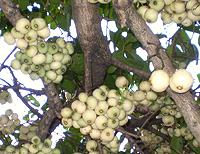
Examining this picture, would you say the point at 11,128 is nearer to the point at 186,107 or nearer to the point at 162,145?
the point at 162,145

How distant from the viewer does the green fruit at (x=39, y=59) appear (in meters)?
2.66

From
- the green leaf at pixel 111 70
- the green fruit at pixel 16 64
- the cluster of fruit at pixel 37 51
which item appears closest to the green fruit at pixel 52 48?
the cluster of fruit at pixel 37 51

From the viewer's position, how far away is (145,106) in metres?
3.21

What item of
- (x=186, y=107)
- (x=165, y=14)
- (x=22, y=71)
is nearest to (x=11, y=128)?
(x=22, y=71)

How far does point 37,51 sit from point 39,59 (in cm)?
5

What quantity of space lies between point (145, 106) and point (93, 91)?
61cm

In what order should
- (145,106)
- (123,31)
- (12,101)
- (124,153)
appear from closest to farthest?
(145,106), (123,31), (12,101), (124,153)

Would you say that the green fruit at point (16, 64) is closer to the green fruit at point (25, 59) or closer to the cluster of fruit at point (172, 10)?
the green fruit at point (25, 59)

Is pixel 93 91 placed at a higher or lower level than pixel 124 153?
higher

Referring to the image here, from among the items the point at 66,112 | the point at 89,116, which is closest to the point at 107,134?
the point at 89,116

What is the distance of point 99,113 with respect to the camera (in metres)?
2.63

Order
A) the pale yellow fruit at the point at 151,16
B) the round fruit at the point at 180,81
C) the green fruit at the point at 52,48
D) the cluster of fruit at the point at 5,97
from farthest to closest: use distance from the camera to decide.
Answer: the cluster of fruit at the point at 5,97
the green fruit at the point at 52,48
the pale yellow fruit at the point at 151,16
the round fruit at the point at 180,81

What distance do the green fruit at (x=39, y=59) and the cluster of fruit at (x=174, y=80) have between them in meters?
0.84

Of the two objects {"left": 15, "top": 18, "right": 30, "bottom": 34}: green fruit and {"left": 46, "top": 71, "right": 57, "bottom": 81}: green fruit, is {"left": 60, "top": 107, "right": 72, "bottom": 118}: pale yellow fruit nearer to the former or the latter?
{"left": 46, "top": 71, "right": 57, "bottom": 81}: green fruit
